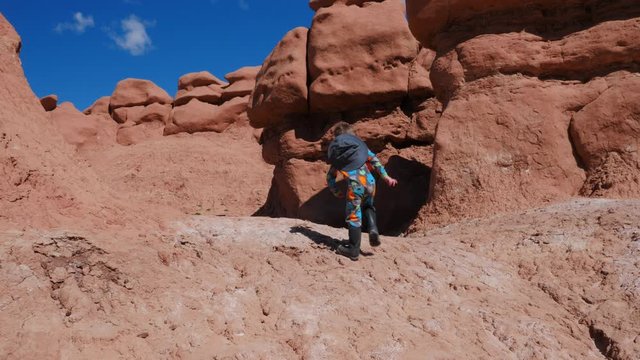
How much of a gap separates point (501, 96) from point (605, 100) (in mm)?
1173

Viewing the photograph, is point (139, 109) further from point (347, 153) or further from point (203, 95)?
point (347, 153)

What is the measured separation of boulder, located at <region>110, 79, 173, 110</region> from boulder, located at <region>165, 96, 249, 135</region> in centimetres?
266

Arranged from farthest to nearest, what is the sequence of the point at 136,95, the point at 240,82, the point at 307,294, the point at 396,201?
1. the point at 136,95
2. the point at 240,82
3. the point at 396,201
4. the point at 307,294

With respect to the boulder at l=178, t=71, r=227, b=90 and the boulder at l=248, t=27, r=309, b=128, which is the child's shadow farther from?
the boulder at l=178, t=71, r=227, b=90

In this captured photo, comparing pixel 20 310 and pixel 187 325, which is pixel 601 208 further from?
pixel 20 310

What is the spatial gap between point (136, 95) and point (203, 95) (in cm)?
362

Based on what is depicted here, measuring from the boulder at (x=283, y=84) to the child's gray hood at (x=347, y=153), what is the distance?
16.6 ft

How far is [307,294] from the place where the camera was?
12.1ft

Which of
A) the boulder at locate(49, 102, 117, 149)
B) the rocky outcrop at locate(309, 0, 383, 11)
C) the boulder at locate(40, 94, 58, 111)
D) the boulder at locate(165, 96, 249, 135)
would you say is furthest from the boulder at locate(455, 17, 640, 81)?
the boulder at locate(40, 94, 58, 111)

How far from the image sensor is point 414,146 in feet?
31.2

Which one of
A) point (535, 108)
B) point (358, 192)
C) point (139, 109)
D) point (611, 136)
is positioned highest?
point (139, 109)

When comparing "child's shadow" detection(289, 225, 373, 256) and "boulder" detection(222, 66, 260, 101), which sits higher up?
"boulder" detection(222, 66, 260, 101)

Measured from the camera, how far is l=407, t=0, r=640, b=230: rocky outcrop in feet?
21.5

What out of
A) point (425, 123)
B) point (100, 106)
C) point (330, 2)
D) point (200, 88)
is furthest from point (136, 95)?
point (425, 123)
